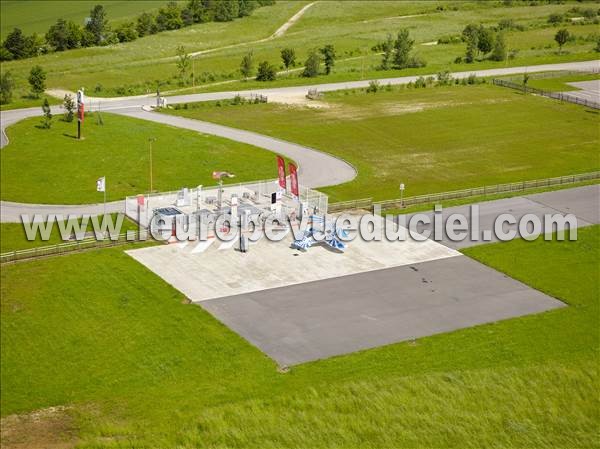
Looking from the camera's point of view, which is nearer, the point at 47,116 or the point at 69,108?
the point at 47,116

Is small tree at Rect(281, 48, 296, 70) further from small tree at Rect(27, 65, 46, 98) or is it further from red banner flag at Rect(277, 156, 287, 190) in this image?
red banner flag at Rect(277, 156, 287, 190)

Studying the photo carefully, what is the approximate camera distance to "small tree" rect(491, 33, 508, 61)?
133262 mm

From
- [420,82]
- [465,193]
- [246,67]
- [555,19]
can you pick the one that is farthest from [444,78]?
[465,193]

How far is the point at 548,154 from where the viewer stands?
88.8 m

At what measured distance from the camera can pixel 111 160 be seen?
3162 inches

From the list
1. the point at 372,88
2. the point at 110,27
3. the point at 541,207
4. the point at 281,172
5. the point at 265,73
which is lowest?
the point at 541,207

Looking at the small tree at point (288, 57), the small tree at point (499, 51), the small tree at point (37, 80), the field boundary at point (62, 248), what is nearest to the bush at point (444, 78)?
the small tree at point (499, 51)

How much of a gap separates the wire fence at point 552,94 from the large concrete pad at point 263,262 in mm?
53276

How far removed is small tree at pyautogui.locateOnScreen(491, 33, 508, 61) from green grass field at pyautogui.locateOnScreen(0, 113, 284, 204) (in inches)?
2339

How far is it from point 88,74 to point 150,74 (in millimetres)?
8200

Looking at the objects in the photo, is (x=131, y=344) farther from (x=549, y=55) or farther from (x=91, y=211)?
(x=549, y=55)

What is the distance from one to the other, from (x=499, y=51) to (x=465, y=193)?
64091 millimetres

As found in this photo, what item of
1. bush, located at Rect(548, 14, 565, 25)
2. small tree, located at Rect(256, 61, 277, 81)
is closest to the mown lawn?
small tree, located at Rect(256, 61, 277, 81)

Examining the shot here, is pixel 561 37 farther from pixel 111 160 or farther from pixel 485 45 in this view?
pixel 111 160
